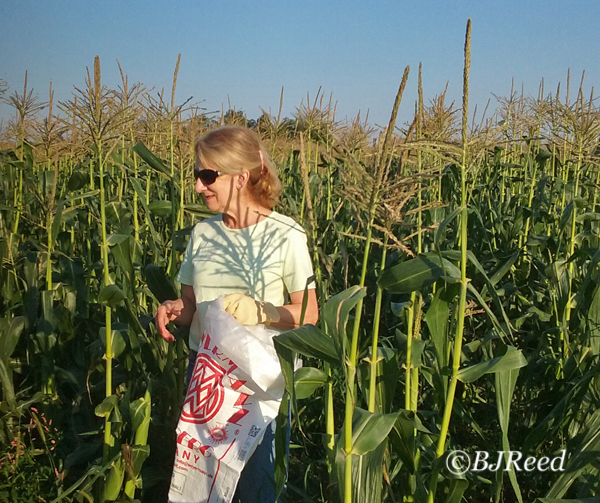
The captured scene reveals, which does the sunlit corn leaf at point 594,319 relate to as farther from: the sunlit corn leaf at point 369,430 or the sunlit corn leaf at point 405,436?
the sunlit corn leaf at point 369,430

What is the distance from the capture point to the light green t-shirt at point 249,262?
7.97 ft

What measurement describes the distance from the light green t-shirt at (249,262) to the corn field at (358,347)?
0.17 m

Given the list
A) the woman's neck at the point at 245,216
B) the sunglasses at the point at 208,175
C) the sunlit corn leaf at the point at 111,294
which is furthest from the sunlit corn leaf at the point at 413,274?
the sunlit corn leaf at the point at 111,294

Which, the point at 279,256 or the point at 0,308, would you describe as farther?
the point at 0,308

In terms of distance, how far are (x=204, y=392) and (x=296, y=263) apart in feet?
2.10

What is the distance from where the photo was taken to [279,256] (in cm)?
244

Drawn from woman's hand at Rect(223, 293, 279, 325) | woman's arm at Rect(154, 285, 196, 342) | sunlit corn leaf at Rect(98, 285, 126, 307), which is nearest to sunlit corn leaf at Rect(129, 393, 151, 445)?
woman's arm at Rect(154, 285, 196, 342)

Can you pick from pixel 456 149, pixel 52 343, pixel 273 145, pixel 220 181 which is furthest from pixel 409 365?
pixel 273 145

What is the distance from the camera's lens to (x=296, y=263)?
241 cm

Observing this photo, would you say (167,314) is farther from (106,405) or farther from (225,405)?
(225,405)

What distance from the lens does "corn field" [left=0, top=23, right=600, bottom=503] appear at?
180 cm

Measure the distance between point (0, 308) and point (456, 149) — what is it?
385 centimetres

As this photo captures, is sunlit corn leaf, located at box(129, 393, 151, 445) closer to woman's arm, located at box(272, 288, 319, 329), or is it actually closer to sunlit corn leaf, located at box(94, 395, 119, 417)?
sunlit corn leaf, located at box(94, 395, 119, 417)

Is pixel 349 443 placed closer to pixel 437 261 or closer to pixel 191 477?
pixel 437 261
